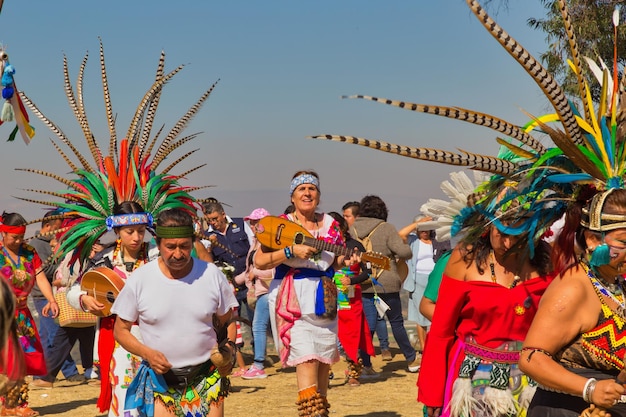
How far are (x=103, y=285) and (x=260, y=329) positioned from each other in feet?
18.7

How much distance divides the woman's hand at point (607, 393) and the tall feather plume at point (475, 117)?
112cm

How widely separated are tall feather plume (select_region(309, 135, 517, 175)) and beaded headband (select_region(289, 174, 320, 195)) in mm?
4142

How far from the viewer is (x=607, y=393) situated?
399cm

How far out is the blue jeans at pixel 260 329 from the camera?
41.9ft

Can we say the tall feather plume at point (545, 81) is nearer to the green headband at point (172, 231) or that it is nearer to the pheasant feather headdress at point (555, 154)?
the pheasant feather headdress at point (555, 154)

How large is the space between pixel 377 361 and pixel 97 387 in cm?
382

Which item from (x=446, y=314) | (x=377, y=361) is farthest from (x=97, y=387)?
(x=446, y=314)

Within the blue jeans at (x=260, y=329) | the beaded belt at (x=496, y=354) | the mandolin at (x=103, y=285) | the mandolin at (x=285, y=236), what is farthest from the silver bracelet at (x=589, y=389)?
the blue jeans at (x=260, y=329)

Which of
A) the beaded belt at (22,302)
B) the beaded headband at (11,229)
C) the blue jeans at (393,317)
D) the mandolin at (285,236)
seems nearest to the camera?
the mandolin at (285,236)

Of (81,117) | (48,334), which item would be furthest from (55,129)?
(48,334)

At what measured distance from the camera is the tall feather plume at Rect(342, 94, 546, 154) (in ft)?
12.9

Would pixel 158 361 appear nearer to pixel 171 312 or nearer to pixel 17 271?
pixel 171 312

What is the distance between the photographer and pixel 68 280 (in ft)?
38.0

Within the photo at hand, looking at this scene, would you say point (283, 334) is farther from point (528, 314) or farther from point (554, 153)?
point (554, 153)
